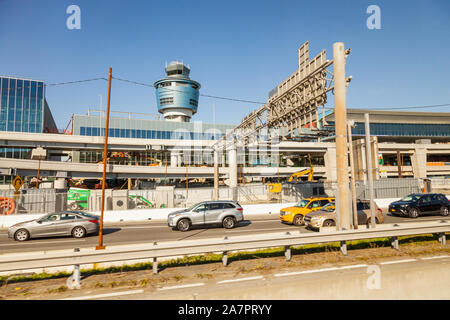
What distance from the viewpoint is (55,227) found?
13.7m

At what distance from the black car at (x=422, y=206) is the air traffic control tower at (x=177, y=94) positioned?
3484 inches

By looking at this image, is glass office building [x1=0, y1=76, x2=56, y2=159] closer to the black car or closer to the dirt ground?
the dirt ground

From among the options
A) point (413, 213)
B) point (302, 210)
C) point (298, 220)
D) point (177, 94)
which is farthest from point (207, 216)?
point (177, 94)

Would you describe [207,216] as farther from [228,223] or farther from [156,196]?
[156,196]

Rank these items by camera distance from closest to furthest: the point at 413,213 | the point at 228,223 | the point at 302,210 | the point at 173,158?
the point at 302,210 < the point at 228,223 < the point at 413,213 < the point at 173,158

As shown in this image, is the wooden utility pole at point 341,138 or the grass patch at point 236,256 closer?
the grass patch at point 236,256

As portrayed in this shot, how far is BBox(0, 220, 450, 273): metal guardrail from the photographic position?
603cm

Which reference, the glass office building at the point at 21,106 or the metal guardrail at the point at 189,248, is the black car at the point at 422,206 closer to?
the metal guardrail at the point at 189,248

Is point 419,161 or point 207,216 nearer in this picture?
point 207,216

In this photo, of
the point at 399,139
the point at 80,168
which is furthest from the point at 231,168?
the point at 399,139

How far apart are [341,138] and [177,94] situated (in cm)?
9423

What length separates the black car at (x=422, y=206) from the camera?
56.7 feet

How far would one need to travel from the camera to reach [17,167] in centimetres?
3700

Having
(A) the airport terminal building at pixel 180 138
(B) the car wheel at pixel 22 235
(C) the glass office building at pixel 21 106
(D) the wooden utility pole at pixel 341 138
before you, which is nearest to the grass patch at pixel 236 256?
(D) the wooden utility pole at pixel 341 138
